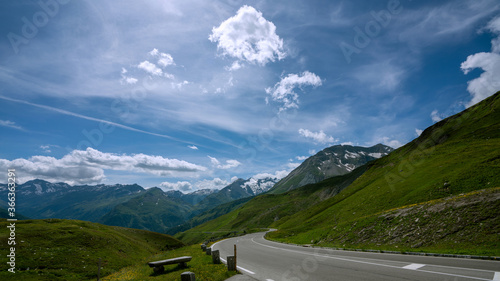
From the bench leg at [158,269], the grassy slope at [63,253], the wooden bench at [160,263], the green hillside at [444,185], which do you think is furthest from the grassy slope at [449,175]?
the grassy slope at [63,253]

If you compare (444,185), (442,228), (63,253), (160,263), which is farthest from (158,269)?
(444,185)

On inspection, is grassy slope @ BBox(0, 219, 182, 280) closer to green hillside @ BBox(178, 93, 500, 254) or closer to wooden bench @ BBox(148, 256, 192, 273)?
wooden bench @ BBox(148, 256, 192, 273)

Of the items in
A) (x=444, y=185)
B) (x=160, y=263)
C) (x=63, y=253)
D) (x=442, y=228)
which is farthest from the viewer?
(x=444, y=185)

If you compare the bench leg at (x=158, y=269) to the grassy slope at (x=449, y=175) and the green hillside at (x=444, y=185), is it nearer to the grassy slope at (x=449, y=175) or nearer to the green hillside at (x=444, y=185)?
the green hillside at (x=444, y=185)

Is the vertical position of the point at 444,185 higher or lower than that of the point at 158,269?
higher

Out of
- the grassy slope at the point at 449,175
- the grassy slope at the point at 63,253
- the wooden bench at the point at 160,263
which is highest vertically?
the grassy slope at the point at 449,175

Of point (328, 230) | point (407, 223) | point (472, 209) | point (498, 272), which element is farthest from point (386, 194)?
point (498, 272)

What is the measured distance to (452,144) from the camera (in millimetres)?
63281

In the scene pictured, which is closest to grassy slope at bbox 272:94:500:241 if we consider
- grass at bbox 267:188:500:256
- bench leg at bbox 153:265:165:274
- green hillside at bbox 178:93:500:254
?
green hillside at bbox 178:93:500:254

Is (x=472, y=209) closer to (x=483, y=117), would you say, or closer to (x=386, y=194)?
(x=386, y=194)

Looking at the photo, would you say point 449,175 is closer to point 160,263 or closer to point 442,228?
point 442,228

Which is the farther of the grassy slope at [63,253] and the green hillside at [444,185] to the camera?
the grassy slope at [63,253]

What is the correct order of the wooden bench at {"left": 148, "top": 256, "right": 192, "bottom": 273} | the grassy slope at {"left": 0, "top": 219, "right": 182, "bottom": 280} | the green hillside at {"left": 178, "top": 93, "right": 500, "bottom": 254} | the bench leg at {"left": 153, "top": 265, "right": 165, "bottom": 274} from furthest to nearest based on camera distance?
1. the grassy slope at {"left": 0, "top": 219, "right": 182, "bottom": 280}
2. the green hillside at {"left": 178, "top": 93, "right": 500, "bottom": 254}
3. the bench leg at {"left": 153, "top": 265, "right": 165, "bottom": 274}
4. the wooden bench at {"left": 148, "top": 256, "right": 192, "bottom": 273}

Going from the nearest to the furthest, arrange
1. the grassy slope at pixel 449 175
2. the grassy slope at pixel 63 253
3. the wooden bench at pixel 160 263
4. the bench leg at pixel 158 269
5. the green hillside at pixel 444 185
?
the wooden bench at pixel 160 263 → the bench leg at pixel 158 269 → the green hillside at pixel 444 185 → the grassy slope at pixel 63 253 → the grassy slope at pixel 449 175
